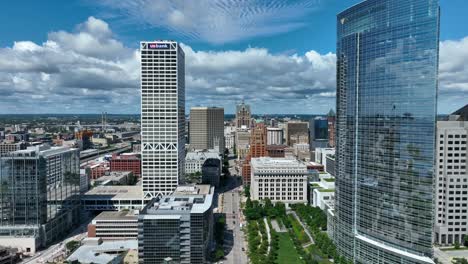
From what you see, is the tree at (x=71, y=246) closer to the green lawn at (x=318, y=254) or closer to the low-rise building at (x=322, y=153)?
the green lawn at (x=318, y=254)

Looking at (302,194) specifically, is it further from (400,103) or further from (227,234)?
(400,103)

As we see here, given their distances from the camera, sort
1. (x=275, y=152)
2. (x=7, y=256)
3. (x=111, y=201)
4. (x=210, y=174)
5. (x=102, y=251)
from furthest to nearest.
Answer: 1. (x=275, y=152)
2. (x=210, y=174)
3. (x=111, y=201)
4. (x=102, y=251)
5. (x=7, y=256)

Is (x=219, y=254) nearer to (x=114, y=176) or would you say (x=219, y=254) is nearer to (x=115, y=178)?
(x=115, y=178)

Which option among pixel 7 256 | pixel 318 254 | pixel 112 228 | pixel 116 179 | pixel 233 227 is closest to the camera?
pixel 7 256

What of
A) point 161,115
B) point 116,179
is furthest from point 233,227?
point 116,179

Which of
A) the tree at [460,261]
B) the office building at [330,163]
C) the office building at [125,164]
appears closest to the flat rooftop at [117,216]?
the tree at [460,261]

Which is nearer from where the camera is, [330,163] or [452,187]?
[452,187]
